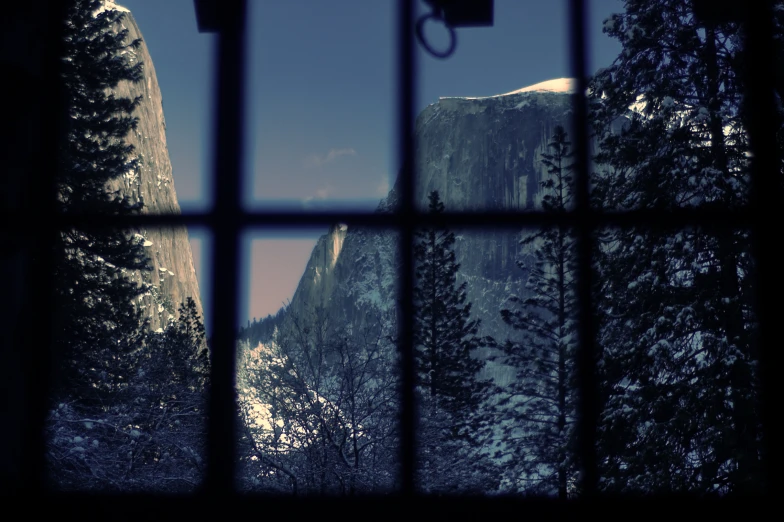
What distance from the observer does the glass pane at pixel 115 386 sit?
1113cm

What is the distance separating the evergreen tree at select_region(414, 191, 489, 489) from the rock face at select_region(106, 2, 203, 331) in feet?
29.0

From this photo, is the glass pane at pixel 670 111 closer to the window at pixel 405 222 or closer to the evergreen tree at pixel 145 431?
the window at pixel 405 222

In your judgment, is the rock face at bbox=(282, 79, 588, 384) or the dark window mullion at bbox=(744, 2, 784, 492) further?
the rock face at bbox=(282, 79, 588, 384)

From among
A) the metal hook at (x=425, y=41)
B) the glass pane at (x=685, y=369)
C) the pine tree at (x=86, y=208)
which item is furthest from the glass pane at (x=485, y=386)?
the metal hook at (x=425, y=41)

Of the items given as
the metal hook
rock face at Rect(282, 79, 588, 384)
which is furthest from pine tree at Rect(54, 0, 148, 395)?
rock face at Rect(282, 79, 588, 384)

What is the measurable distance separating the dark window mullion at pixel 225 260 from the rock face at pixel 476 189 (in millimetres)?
72278

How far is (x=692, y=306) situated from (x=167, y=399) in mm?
12924

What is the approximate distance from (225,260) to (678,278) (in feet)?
25.8

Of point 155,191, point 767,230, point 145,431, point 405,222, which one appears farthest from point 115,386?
point 155,191

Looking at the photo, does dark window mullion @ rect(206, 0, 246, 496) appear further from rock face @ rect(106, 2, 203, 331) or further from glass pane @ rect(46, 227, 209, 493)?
rock face @ rect(106, 2, 203, 331)

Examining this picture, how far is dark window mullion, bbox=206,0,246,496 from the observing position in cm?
126

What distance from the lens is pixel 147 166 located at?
93.5ft

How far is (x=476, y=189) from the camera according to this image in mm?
96312

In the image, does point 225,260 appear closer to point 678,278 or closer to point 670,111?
point 678,278
